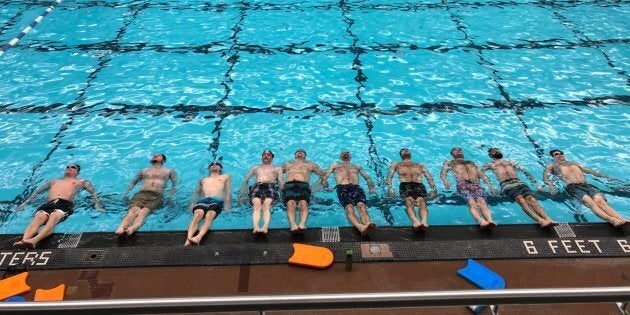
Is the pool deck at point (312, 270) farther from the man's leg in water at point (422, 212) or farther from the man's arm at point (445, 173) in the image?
the man's arm at point (445, 173)

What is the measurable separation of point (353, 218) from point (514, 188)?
2.12m

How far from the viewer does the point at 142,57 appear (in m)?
9.31

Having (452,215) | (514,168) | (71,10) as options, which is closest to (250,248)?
(452,215)

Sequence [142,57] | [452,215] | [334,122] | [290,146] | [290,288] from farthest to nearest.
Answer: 1. [142,57]
2. [334,122]
3. [290,146]
4. [452,215]
5. [290,288]

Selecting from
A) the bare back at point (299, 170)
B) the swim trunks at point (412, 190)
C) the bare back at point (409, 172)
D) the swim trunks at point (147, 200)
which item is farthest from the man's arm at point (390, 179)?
the swim trunks at point (147, 200)

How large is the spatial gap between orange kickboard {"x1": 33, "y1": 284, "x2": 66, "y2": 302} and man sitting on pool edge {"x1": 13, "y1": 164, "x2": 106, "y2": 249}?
0.89 m

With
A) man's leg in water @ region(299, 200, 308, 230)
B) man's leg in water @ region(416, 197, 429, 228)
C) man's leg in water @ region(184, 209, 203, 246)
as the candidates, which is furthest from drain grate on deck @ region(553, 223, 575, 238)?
man's leg in water @ region(184, 209, 203, 246)

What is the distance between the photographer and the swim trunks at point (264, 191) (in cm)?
535

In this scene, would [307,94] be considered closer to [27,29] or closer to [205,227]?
[205,227]

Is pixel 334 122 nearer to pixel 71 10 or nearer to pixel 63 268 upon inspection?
pixel 63 268

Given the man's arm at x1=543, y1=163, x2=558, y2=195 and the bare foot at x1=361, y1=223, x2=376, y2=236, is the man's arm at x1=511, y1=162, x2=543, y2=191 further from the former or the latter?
the bare foot at x1=361, y1=223, x2=376, y2=236

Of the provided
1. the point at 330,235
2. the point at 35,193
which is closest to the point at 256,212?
the point at 330,235

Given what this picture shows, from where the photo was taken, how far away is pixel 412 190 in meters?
5.41

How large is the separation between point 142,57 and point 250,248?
21.7 ft
